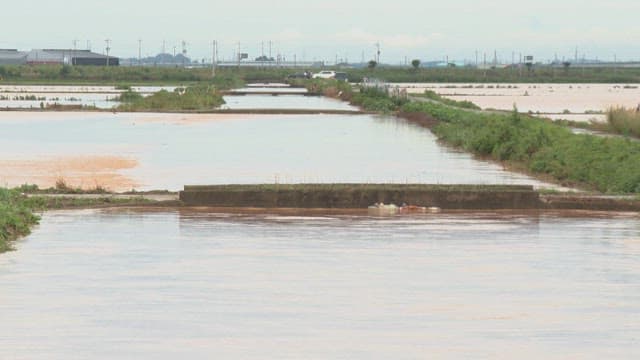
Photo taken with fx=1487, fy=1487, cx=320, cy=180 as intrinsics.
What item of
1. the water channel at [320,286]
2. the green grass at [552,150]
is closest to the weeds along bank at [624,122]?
the green grass at [552,150]

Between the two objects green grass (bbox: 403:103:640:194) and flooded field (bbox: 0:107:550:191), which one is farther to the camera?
flooded field (bbox: 0:107:550:191)

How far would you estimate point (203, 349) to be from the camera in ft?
36.5

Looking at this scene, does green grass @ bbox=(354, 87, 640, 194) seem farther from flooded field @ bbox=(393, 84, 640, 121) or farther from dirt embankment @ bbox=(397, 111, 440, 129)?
flooded field @ bbox=(393, 84, 640, 121)

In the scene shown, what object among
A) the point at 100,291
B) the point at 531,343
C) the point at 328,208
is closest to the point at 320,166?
the point at 328,208

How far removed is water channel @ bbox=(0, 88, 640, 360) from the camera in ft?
37.4

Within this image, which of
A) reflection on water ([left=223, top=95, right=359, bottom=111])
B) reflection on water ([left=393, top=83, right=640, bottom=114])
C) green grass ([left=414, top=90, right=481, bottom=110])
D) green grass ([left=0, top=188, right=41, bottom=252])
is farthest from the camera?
reflection on water ([left=393, top=83, right=640, bottom=114])

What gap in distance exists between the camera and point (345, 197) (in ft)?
70.8

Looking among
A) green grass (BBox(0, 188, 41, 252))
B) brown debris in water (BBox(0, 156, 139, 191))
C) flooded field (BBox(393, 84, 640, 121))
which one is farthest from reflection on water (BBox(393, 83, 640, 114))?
green grass (BBox(0, 188, 41, 252))

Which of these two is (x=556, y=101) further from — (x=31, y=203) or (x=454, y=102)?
(x=31, y=203)

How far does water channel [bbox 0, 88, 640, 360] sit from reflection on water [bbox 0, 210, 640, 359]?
0.02 meters

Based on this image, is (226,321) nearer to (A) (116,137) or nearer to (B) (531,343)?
(B) (531,343)

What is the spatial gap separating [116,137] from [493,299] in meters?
30.8

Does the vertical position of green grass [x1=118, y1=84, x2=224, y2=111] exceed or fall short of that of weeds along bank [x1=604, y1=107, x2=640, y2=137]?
it falls short

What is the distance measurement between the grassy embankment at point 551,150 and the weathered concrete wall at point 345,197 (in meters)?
3.11
